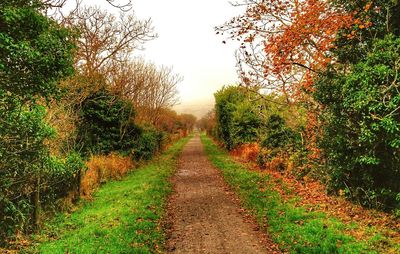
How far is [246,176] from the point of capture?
15961 mm

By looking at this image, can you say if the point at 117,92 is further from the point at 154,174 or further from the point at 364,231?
the point at 364,231

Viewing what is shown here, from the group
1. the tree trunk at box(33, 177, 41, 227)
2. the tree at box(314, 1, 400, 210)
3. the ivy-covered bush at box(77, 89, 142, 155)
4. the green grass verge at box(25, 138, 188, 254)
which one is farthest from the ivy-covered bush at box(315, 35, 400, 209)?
the ivy-covered bush at box(77, 89, 142, 155)

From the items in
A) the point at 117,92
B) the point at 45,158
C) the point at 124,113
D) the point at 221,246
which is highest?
the point at 117,92

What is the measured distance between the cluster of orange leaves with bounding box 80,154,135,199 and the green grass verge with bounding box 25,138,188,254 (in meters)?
0.55

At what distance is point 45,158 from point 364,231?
833 centimetres

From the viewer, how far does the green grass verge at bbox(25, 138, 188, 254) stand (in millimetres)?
7582

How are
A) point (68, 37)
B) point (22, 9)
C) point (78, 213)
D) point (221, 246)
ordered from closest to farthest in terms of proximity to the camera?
point (22, 9), point (68, 37), point (221, 246), point (78, 213)

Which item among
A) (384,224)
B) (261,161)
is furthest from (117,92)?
(384,224)

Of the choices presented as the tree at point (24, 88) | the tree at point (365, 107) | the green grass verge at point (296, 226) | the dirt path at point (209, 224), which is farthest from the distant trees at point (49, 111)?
the tree at point (365, 107)

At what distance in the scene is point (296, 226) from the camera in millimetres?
8586

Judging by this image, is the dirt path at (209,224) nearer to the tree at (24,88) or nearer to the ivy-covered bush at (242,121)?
the tree at (24,88)

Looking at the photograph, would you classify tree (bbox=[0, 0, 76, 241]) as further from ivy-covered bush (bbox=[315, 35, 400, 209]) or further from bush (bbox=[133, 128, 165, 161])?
bush (bbox=[133, 128, 165, 161])

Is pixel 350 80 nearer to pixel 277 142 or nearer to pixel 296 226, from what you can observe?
pixel 296 226

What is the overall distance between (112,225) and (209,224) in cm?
274
